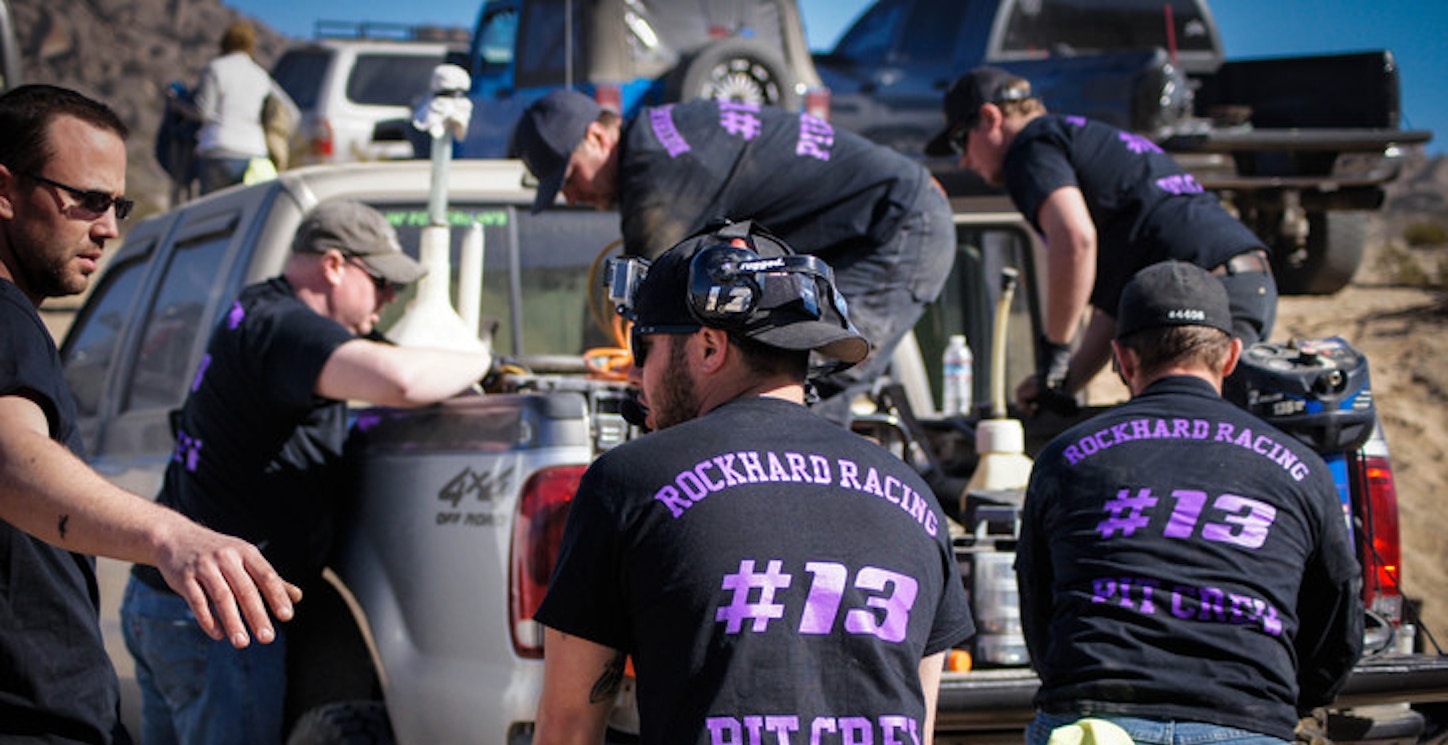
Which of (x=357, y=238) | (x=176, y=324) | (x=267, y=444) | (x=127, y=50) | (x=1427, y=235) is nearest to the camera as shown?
(x=267, y=444)

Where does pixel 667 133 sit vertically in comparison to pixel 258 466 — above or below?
above

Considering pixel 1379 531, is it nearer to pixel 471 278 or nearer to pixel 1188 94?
pixel 471 278

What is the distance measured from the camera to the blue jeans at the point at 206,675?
3.38m

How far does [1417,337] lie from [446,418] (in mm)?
11381

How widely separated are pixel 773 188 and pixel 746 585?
2.26 meters

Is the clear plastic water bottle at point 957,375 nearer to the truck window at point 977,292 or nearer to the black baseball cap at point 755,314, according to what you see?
the truck window at point 977,292

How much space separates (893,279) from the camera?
4191 mm

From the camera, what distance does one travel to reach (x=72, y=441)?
2.20 metres

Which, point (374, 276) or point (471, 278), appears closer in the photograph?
point (374, 276)

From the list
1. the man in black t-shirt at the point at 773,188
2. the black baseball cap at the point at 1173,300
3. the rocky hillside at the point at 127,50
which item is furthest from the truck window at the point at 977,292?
the rocky hillside at the point at 127,50

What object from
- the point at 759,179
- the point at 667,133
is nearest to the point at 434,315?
the point at 667,133

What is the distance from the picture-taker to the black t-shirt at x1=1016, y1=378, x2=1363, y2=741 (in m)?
2.81

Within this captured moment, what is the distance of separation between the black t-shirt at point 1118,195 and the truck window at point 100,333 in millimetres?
2907

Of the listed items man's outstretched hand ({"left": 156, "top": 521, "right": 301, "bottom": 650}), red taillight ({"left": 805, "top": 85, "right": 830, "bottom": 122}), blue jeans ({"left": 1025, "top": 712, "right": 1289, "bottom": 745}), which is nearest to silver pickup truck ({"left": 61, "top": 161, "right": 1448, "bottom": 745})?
blue jeans ({"left": 1025, "top": 712, "right": 1289, "bottom": 745})
